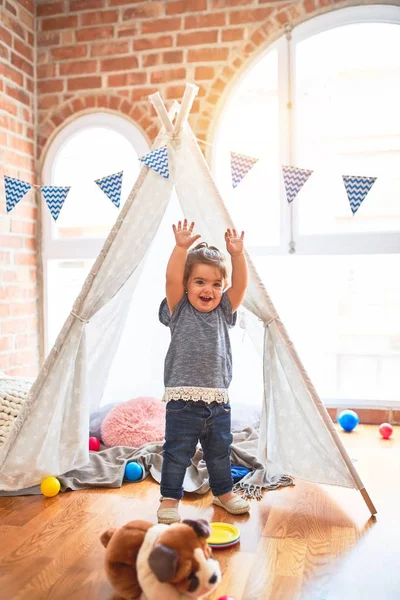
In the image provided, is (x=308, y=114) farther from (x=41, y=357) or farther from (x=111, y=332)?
(x=41, y=357)

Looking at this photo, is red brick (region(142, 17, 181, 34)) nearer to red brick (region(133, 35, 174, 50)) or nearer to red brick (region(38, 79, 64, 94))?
red brick (region(133, 35, 174, 50))

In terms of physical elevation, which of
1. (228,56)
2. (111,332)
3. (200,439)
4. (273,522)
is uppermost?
(228,56)

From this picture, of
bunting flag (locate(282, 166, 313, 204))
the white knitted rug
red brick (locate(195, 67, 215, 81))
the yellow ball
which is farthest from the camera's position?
red brick (locate(195, 67, 215, 81))

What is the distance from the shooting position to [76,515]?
2203mm

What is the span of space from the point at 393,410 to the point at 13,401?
2191 mm

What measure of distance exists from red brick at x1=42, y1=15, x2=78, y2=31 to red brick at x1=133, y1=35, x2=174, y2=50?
450mm

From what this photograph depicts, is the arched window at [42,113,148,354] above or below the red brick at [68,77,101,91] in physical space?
below

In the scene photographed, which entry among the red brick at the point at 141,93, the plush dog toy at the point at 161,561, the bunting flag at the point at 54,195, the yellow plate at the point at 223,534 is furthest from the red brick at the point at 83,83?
the plush dog toy at the point at 161,561

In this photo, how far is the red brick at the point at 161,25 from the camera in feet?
11.9

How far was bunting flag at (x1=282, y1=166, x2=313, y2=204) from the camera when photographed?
2.79 meters

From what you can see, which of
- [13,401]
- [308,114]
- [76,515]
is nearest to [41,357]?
[13,401]

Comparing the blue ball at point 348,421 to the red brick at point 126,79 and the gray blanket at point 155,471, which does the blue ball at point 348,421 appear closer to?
the gray blanket at point 155,471

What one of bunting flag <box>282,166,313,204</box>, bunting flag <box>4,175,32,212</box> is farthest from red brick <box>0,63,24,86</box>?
bunting flag <box>282,166,313,204</box>

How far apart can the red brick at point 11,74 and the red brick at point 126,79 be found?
1.84 feet
